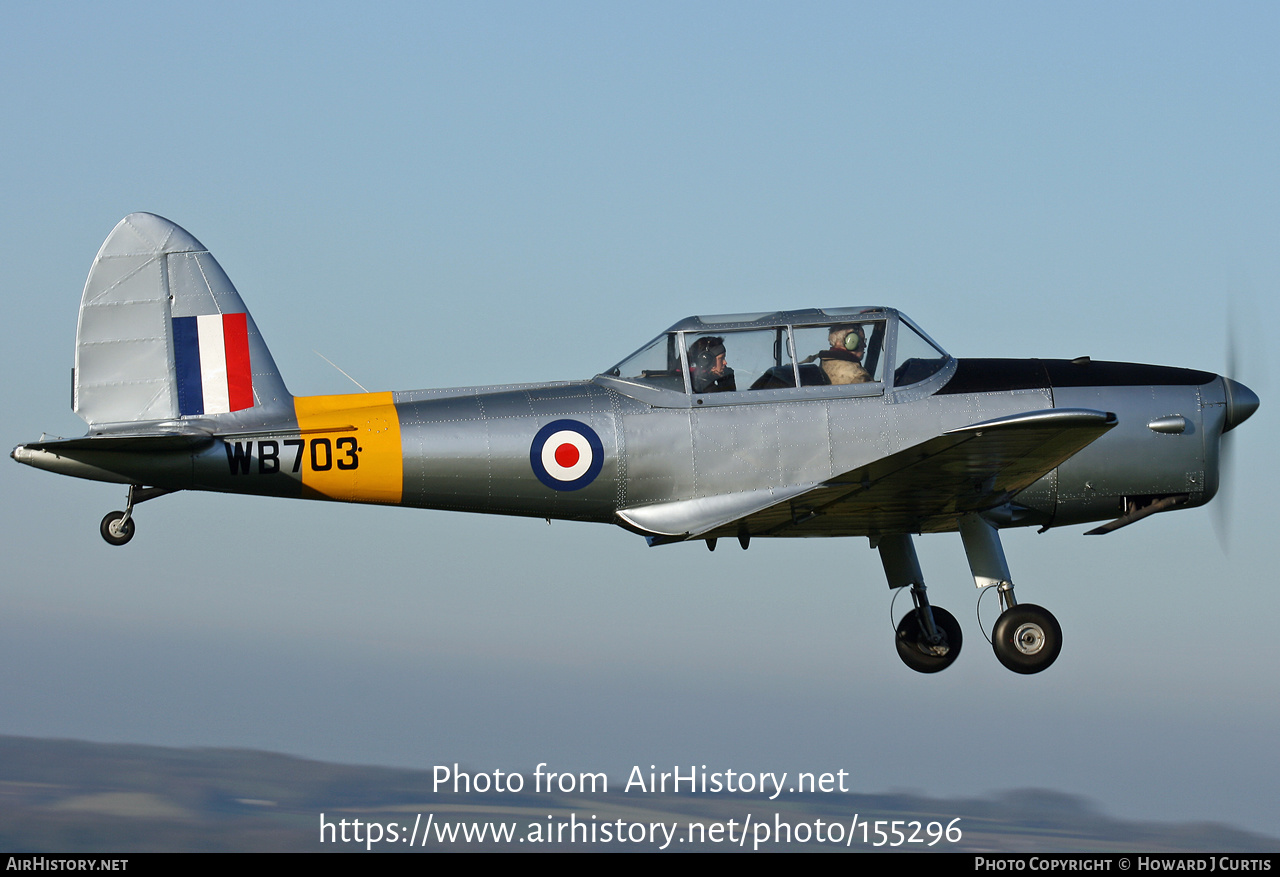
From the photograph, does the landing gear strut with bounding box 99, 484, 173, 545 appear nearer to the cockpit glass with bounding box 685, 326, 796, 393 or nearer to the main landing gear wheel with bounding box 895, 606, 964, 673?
the cockpit glass with bounding box 685, 326, 796, 393

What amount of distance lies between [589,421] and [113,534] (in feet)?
11.1

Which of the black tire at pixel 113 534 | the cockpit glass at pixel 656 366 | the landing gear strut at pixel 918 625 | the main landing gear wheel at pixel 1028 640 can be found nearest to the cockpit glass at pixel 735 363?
the cockpit glass at pixel 656 366

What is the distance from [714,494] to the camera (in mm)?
9352

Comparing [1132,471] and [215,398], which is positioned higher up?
[215,398]

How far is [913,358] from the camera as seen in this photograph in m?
9.63

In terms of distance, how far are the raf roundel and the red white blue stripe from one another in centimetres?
212

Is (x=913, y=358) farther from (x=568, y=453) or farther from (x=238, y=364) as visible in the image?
(x=238, y=364)

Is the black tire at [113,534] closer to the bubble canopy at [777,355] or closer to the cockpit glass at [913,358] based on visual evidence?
the bubble canopy at [777,355]

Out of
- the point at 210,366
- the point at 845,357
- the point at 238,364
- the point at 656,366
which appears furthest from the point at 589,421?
the point at 210,366

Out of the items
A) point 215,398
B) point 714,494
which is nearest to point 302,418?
point 215,398

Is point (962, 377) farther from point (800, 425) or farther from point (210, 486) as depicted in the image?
point (210, 486)

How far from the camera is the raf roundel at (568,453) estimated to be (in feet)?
30.8
